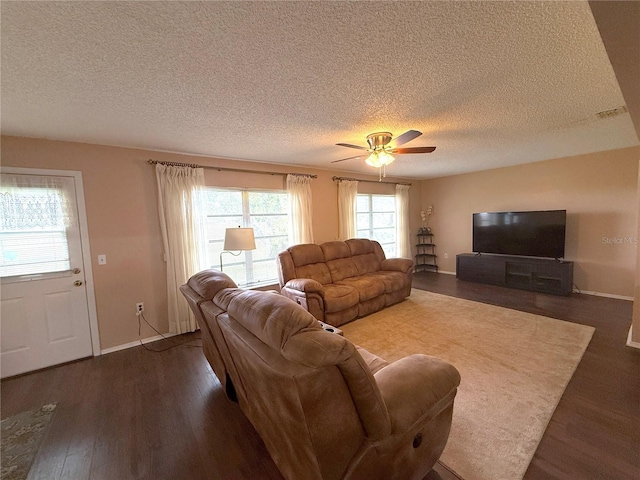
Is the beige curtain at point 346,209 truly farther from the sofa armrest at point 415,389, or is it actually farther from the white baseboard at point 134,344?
the sofa armrest at point 415,389

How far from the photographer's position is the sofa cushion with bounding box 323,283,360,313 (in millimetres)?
3355

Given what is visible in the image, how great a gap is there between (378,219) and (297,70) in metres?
4.74

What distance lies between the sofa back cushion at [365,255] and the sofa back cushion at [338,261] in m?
0.11

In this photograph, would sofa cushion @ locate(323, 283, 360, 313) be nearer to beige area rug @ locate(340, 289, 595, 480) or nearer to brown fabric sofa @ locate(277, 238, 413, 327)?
brown fabric sofa @ locate(277, 238, 413, 327)

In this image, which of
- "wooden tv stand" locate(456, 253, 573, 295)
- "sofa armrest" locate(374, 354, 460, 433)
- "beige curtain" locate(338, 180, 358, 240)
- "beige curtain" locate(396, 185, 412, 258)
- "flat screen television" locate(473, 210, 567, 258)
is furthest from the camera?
"beige curtain" locate(396, 185, 412, 258)

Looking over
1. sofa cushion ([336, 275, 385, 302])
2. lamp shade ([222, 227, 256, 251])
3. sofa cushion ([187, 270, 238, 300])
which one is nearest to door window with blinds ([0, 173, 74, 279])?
lamp shade ([222, 227, 256, 251])

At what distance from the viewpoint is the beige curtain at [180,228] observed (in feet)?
10.8

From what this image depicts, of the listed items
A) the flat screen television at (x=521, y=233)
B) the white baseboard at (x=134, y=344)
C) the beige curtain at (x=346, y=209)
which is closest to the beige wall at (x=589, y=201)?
the flat screen television at (x=521, y=233)

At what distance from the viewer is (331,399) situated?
97cm

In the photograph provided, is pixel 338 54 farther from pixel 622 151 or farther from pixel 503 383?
pixel 622 151

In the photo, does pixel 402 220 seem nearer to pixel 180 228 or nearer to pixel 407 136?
pixel 407 136

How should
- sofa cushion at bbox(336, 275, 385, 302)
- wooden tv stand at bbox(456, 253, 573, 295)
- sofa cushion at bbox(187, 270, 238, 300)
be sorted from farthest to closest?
1. wooden tv stand at bbox(456, 253, 573, 295)
2. sofa cushion at bbox(336, 275, 385, 302)
3. sofa cushion at bbox(187, 270, 238, 300)

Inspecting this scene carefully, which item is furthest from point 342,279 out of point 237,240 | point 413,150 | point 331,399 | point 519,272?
point 519,272

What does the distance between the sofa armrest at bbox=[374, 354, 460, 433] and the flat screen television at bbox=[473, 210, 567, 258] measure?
4605 mm
